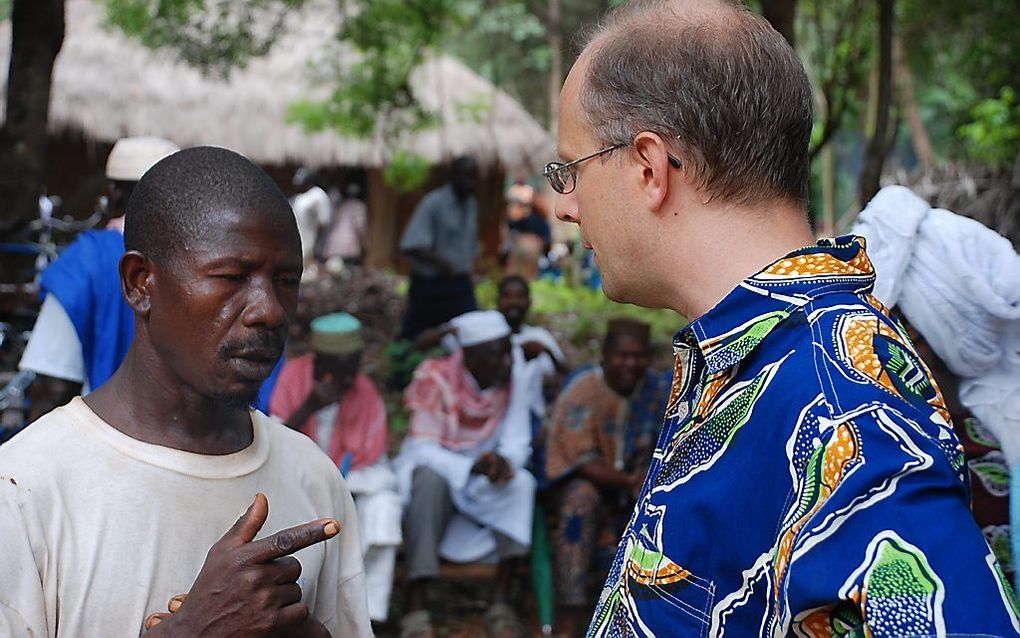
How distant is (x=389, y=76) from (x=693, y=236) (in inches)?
321

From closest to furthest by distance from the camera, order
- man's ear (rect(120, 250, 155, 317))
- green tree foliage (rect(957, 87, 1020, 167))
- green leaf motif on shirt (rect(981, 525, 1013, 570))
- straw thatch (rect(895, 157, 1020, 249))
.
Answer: man's ear (rect(120, 250, 155, 317)) → green leaf motif on shirt (rect(981, 525, 1013, 570)) → straw thatch (rect(895, 157, 1020, 249)) → green tree foliage (rect(957, 87, 1020, 167))

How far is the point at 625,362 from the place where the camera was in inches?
204

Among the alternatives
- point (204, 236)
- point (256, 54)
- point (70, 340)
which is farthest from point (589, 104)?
point (256, 54)

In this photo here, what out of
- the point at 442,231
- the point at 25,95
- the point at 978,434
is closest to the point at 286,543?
the point at 978,434

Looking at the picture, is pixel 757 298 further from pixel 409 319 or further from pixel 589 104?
pixel 409 319

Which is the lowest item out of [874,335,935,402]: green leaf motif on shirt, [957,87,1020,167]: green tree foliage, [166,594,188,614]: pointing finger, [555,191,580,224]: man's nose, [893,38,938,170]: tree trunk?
[893,38,938,170]: tree trunk

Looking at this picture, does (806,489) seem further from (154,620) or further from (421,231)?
(421,231)

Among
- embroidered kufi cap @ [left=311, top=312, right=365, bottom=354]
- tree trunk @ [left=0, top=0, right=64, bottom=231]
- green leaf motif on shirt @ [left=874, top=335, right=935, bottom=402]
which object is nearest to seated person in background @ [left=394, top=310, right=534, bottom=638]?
embroidered kufi cap @ [left=311, top=312, right=365, bottom=354]

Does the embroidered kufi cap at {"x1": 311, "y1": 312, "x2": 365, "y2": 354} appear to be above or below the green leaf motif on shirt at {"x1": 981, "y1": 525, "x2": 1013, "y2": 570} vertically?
below

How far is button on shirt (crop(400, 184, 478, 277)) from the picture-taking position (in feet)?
26.3

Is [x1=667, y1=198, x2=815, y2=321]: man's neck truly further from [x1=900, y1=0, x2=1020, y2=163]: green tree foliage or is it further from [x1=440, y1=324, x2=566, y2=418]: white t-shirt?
[x1=900, y1=0, x2=1020, y2=163]: green tree foliage

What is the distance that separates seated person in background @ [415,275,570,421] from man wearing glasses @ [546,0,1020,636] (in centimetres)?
422

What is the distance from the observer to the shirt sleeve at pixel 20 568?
5.17ft

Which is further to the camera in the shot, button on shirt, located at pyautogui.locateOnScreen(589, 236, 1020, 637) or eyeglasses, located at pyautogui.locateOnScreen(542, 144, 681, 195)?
eyeglasses, located at pyautogui.locateOnScreen(542, 144, 681, 195)
